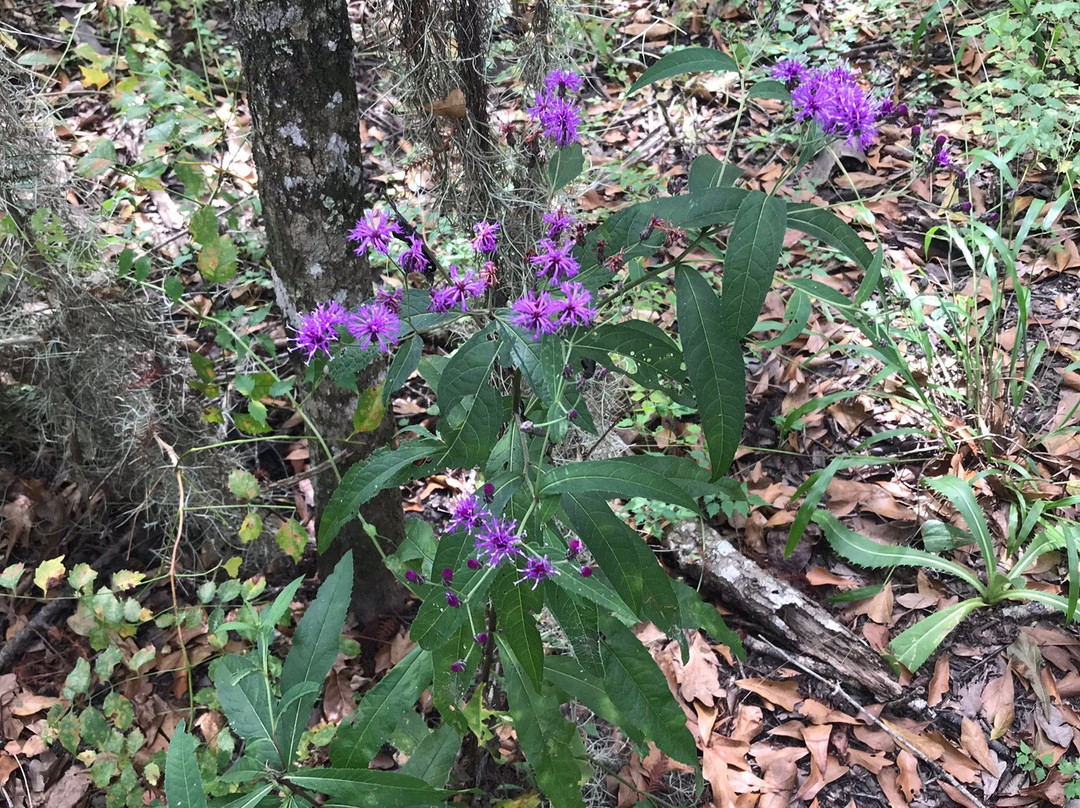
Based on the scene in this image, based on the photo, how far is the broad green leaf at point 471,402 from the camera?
1.38 meters

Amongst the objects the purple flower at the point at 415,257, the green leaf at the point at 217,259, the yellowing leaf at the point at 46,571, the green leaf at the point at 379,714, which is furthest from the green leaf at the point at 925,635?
the yellowing leaf at the point at 46,571

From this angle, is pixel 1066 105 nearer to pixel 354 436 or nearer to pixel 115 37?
pixel 354 436

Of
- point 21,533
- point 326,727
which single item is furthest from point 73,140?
point 326,727

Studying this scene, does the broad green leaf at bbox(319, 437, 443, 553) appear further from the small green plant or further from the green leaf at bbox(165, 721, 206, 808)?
the small green plant

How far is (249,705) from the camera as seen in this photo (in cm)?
157

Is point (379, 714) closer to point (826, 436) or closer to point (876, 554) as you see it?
point (876, 554)

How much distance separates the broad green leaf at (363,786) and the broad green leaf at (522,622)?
0.37 m

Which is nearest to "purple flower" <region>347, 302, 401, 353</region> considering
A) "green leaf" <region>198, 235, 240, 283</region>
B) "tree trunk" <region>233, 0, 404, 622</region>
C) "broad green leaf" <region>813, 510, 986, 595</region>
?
"tree trunk" <region>233, 0, 404, 622</region>

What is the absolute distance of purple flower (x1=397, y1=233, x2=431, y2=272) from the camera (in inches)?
56.2

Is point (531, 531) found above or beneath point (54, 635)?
above

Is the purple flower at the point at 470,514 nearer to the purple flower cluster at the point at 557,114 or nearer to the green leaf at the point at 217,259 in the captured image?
the purple flower cluster at the point at 557,114

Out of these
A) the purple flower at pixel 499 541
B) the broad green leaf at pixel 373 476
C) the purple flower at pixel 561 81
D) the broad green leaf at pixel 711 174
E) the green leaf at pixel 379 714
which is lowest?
the green leaf at pixel 379 714

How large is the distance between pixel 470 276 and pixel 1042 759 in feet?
6.86

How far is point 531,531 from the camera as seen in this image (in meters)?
1.41
